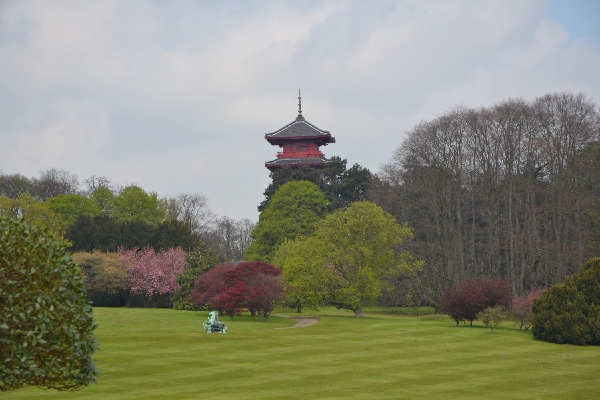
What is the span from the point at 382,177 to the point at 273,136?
996 inches

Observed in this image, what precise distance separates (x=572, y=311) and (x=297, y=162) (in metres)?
59.9

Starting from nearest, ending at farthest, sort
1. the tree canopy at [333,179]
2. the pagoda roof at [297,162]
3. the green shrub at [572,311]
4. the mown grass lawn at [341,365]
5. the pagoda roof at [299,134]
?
the mown grass lawn at [341,365], the green shrub at [572,311], the tree canopy at [333,179], the pagoda roof at [297,162], the pagoda roof at [299,134]

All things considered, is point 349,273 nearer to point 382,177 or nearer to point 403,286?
point 403,286

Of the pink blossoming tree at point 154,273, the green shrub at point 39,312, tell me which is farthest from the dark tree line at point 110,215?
the green shrub at point 39,312

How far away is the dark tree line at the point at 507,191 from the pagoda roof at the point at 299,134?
30782 mm

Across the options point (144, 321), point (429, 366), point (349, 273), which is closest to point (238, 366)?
point (429, 366)

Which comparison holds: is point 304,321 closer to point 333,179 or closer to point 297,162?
point 333,179

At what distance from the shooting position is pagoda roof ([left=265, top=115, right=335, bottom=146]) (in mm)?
100000

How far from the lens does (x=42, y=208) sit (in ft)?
248

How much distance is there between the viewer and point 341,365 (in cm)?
3159

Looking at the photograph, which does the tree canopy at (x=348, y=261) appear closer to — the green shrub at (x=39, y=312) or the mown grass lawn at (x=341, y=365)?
the mown grass lawn at (x=341, y=365)

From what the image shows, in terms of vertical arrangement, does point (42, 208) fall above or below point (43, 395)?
above

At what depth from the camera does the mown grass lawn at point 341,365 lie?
2631cm

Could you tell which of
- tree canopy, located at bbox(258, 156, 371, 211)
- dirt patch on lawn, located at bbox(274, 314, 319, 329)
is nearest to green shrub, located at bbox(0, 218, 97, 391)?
dirt patch on lawn, located at bbox(274, 314, 319, 329)
